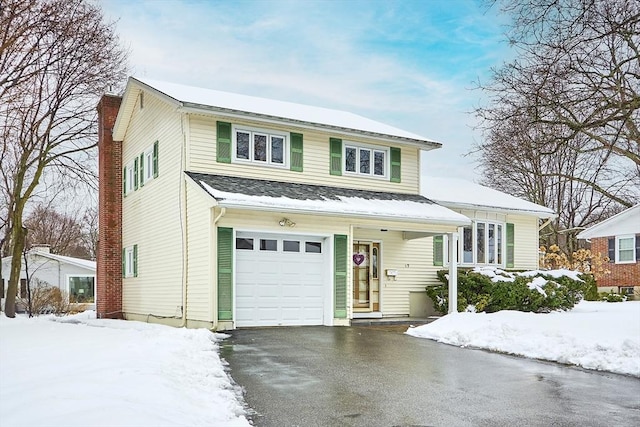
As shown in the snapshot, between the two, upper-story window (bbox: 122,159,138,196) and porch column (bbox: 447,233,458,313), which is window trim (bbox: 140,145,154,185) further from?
porch column (bbox: 447,233,458,313)

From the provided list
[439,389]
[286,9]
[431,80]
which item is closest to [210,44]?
[286,9]

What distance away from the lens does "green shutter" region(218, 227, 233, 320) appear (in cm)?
1428

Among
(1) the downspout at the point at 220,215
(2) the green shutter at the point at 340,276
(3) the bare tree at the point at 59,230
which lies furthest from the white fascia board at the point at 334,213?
(3) the bare tree at the point at 59,230

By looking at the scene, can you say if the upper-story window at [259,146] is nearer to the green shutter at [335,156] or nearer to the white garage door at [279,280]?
the green shutter at [335,156]

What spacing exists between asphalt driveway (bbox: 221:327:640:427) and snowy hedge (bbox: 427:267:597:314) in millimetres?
6734

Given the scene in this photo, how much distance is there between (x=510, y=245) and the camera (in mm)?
21766

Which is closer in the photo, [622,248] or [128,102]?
[128,102]

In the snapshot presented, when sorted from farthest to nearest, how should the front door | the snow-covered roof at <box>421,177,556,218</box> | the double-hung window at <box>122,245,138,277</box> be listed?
1. the snow-covered roof at <box>421,177,556,218</box>
2. the double-hung window at <box>122,245,138,277</box>
3. the front door

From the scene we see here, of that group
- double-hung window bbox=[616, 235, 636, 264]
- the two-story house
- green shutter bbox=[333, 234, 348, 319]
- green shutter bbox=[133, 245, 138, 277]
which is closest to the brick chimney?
the two-story house

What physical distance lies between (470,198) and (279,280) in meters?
8.93

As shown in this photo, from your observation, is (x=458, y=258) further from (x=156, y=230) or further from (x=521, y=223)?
(x=156, y=230)

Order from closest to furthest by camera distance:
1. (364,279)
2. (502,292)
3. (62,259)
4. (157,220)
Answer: (157,220) → (502,292) → (364,279) → (62,259)

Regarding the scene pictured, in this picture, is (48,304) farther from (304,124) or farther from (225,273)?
(304,124)

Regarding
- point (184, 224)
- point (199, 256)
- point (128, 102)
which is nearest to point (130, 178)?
point (128, 102)
